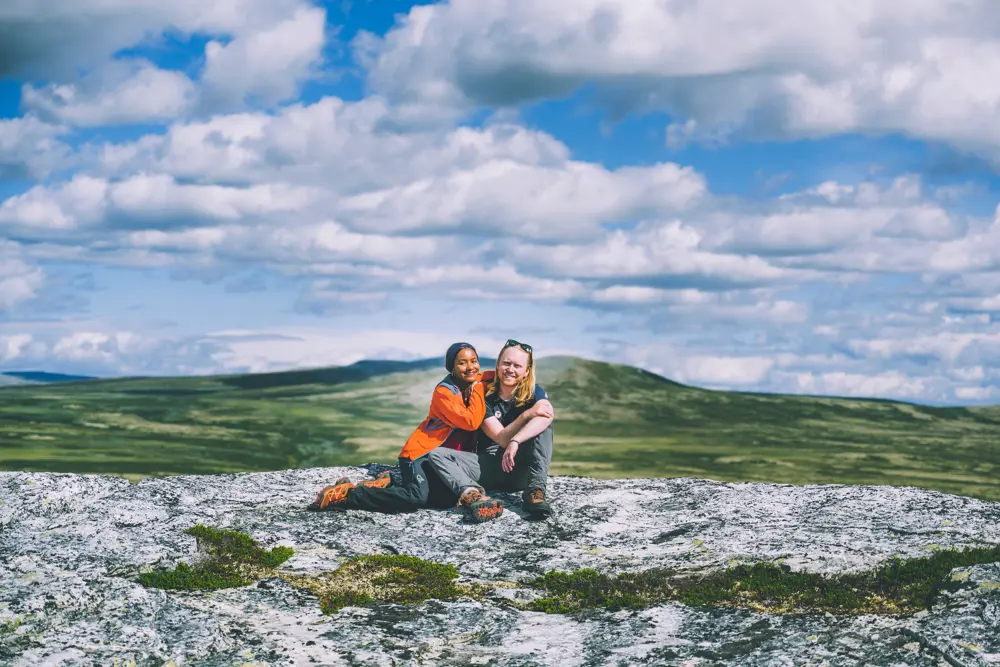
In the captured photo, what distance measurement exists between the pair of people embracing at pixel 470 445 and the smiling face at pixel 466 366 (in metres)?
0.02

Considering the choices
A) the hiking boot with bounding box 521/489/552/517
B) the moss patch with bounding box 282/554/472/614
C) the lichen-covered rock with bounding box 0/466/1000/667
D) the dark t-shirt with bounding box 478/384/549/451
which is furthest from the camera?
the dark t-shirt with bounding box 478/384/549/451

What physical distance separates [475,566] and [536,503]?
2.45 metres

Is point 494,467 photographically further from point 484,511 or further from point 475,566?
point 475,566

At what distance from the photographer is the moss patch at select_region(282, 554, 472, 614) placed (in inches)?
492

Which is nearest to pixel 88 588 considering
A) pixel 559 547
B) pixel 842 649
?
pixel 559 547

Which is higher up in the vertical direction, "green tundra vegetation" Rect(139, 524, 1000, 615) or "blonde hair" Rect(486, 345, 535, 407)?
"blonde hair" Rect(486, 345, 535, 407)

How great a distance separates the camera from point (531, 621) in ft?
38.4

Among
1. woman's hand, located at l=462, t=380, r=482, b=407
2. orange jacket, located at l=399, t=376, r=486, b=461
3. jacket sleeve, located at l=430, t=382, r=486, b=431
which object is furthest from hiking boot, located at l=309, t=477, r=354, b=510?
woman's hand, located at l=462, t=380, r=482, b=407

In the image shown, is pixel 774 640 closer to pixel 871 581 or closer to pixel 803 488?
pixel 871 581

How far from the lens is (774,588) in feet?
39.3

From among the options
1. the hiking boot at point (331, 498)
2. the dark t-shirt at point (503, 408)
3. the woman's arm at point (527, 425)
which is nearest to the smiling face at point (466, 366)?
the dark t-shirt at point (503, 408)

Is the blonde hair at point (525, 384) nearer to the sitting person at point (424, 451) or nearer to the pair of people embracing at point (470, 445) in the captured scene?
the pair of people embracing at point (470, 445)

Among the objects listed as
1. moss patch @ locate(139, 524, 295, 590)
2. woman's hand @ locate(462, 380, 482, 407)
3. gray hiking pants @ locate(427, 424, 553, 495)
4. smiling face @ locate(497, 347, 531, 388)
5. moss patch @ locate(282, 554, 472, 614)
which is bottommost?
moss patch @ locate(282, 554, 472, 614)

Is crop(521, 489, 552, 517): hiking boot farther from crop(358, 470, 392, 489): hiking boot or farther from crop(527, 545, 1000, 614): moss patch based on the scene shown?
crop(527, 545, 1000, 614): moss patch
